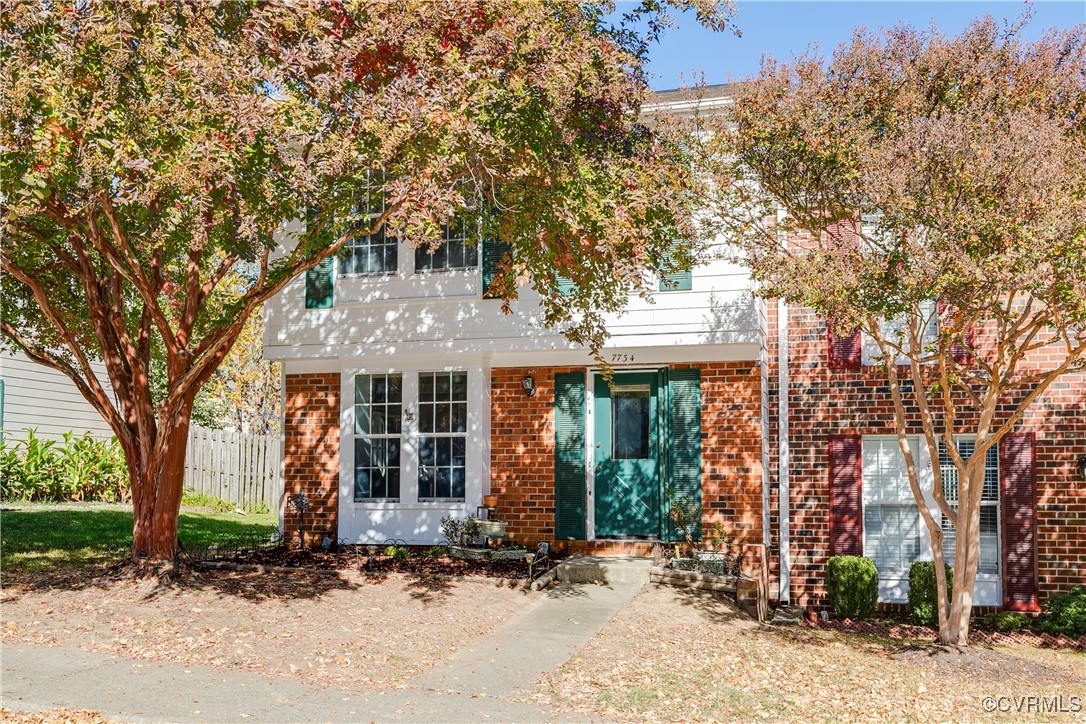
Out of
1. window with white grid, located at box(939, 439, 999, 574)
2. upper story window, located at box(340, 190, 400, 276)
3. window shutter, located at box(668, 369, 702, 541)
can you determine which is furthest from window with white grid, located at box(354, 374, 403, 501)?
window with white grid, located at box(939, 439, 999, 574)

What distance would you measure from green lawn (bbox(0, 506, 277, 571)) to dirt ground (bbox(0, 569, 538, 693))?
6.43ft

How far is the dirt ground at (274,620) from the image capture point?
787 centimetres

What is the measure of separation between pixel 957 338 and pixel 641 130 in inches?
155

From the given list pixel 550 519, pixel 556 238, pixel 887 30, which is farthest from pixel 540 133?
pixel 550 519

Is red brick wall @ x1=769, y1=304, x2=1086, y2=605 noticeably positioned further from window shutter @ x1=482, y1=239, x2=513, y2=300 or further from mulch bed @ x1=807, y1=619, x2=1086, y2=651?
window shutter @ x1=482, y1=239, x2=513, y2=300

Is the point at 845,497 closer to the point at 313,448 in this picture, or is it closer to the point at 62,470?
the point at 313,448

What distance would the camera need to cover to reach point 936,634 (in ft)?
37.5

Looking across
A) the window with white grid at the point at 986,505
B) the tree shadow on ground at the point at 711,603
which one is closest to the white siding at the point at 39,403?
the tree shadow on ground at the point at 711,603

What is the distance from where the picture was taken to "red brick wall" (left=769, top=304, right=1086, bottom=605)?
1185cm

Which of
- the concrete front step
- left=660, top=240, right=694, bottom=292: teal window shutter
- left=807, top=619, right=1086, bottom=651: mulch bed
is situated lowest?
left=807, top=619, right=1086, bottom=651: mulch bed

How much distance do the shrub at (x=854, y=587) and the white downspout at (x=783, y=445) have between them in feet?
2.08

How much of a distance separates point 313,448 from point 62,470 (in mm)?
8087

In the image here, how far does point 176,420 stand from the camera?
1024 cm

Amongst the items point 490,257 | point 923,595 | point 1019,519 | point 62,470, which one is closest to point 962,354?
point 1019,519
